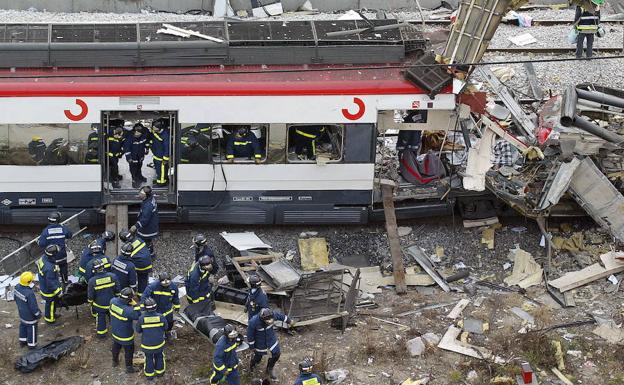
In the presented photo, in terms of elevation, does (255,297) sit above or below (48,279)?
above

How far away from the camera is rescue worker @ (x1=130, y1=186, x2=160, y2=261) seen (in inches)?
622

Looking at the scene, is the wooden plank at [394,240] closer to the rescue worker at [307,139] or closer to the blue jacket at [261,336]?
the rescue worker at [307,139]

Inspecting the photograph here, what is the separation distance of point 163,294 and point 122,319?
76 centimetres

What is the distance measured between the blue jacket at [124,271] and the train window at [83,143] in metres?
2.20

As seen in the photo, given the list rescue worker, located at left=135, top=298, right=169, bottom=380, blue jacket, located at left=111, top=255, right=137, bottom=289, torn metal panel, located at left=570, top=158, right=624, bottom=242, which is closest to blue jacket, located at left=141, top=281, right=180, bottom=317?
rescue worker, located at left=135, top=298, right=169, bottom=380

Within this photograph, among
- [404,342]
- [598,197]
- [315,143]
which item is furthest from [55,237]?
[598,197]

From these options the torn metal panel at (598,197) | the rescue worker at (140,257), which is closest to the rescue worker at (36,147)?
the rescue worker at (140,257)

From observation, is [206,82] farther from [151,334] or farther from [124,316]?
[151,334]

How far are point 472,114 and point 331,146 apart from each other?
248 centimetres

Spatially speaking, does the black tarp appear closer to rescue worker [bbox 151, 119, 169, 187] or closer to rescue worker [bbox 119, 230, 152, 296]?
rescue worker [bbox 119, 230, 152, 296]

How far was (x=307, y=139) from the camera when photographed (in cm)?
1639

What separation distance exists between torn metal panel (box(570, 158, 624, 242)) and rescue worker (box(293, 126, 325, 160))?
407 cm

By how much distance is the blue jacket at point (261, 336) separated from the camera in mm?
13141

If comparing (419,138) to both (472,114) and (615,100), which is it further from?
(615,100)
